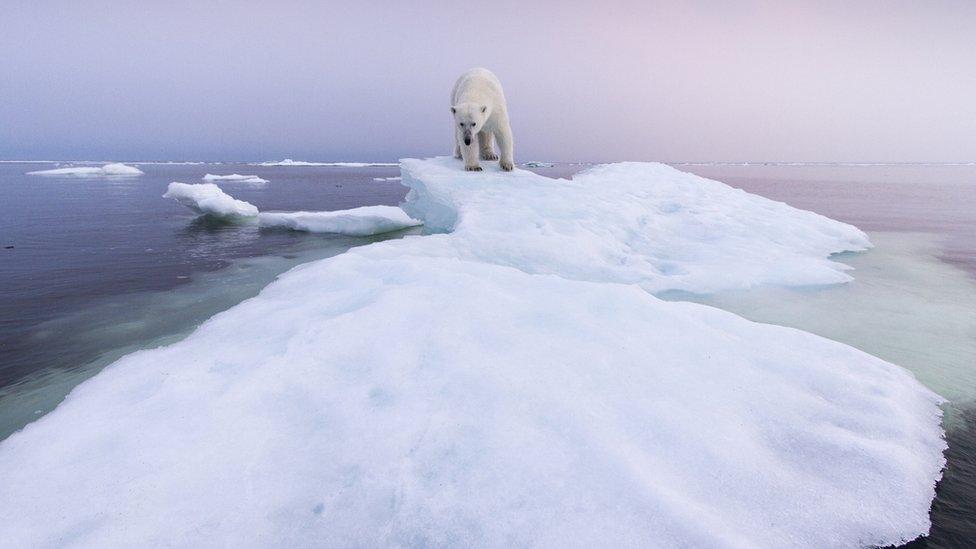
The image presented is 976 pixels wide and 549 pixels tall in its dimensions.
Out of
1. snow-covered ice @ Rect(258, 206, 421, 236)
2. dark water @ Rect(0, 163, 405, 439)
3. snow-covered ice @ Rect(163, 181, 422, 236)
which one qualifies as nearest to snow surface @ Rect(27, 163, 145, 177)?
dark water @ Rect(0, 163, 405, 439)

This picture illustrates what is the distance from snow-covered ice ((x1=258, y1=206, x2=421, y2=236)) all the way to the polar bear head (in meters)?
3.65

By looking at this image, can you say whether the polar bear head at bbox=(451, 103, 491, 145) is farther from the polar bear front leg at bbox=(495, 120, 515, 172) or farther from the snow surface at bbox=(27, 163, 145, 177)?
the snow surface at bbox=(27, 163, 145, 177)

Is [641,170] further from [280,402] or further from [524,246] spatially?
[280,402]

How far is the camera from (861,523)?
1674 mm

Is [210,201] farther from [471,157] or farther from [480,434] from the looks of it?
[480,434]

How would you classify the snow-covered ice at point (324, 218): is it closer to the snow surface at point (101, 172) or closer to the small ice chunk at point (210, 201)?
the small ice chunk at point (210, 201)

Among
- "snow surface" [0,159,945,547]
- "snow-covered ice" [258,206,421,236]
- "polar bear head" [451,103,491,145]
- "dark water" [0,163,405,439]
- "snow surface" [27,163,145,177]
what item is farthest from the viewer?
"snow surface" [27,163,145,177]

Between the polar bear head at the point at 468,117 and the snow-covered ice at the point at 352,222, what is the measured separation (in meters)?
3.65

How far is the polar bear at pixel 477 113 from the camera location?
23.2 ft

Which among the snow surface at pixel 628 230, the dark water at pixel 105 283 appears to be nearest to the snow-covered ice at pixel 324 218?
the dark water at pixel 105 283

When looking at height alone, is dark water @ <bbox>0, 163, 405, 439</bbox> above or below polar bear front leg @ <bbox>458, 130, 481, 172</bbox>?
below

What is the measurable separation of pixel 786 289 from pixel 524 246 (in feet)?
10.3

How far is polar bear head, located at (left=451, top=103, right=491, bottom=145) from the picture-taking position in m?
6.95

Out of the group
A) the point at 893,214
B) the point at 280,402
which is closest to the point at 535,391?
Answer: the point at 280,402
